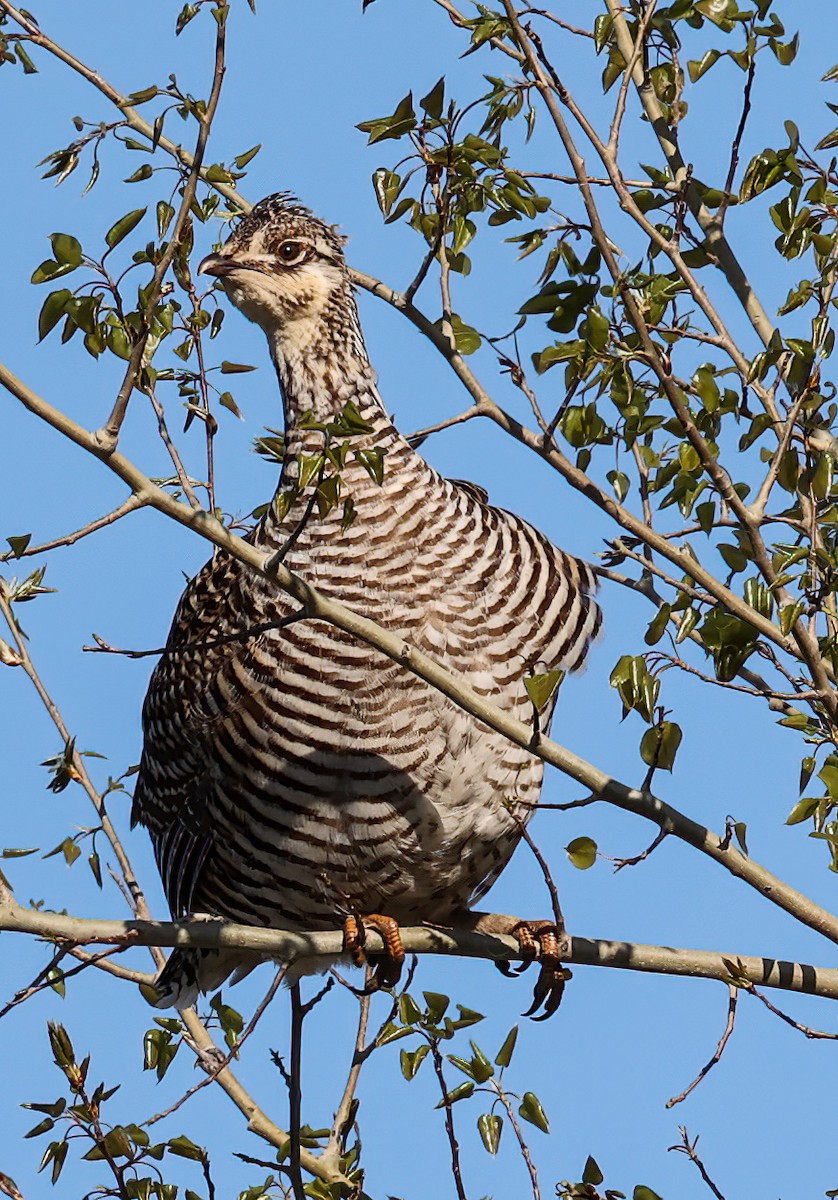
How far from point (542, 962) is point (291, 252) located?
2633 millimetres

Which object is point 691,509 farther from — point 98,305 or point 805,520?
point 98,305

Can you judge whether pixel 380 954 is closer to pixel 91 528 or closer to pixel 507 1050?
pixel 507 1050

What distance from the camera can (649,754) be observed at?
379 cm

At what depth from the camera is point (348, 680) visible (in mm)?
5098

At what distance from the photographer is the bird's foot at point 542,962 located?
5.08 m

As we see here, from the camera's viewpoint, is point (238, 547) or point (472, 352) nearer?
point (238, 547)

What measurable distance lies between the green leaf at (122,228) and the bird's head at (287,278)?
1.94 m

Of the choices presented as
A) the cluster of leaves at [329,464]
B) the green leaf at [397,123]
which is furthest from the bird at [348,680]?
the cluster of leaves at [329,464]

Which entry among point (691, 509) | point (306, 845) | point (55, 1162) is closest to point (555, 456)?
point (691, 509)

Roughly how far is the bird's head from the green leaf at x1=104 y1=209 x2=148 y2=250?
1940 millimetres

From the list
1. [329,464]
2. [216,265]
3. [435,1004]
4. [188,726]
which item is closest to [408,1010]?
[435,1004]

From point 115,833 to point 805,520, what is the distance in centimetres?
248

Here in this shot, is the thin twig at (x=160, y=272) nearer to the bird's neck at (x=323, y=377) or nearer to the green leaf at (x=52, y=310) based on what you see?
the green leaf at (x=52, y=310)

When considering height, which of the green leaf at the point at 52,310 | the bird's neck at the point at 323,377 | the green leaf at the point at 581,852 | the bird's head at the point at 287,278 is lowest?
the green leaf at the point at 581,852
